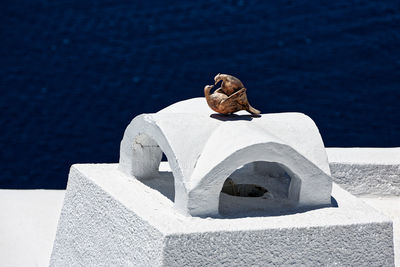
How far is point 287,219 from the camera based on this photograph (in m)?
4.04

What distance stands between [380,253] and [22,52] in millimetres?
12345

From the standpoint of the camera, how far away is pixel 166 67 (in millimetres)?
14844

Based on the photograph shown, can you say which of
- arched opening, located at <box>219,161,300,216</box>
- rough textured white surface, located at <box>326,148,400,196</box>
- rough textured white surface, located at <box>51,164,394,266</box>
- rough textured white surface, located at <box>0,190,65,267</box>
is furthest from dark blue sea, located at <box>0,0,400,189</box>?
rough textured white surface, located at <box>51,164,394,266</box>

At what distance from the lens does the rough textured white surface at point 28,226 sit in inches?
239

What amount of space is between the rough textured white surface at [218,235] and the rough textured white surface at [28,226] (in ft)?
5.21

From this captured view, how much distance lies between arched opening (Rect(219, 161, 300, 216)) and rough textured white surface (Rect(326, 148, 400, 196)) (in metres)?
1.42

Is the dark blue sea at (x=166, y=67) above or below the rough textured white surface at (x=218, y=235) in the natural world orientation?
below

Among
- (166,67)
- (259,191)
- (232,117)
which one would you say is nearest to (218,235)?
(232,117)

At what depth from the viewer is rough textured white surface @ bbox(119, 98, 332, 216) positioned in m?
3.95

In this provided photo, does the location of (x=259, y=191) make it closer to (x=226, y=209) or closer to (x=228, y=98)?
(x=226, y=209)

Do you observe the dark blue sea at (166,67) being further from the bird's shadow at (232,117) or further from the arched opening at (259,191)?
the bird's shadow at (232,117)

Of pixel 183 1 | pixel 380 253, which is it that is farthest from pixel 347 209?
pixel 183 1

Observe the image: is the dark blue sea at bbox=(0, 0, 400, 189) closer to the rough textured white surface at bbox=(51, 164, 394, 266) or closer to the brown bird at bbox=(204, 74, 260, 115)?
the rough textured white surface at bbox=(51, 164, 394, 266)

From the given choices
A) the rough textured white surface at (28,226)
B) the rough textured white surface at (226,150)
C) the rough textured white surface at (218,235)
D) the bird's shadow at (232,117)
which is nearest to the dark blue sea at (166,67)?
the rough textured white surface at (28,226)
